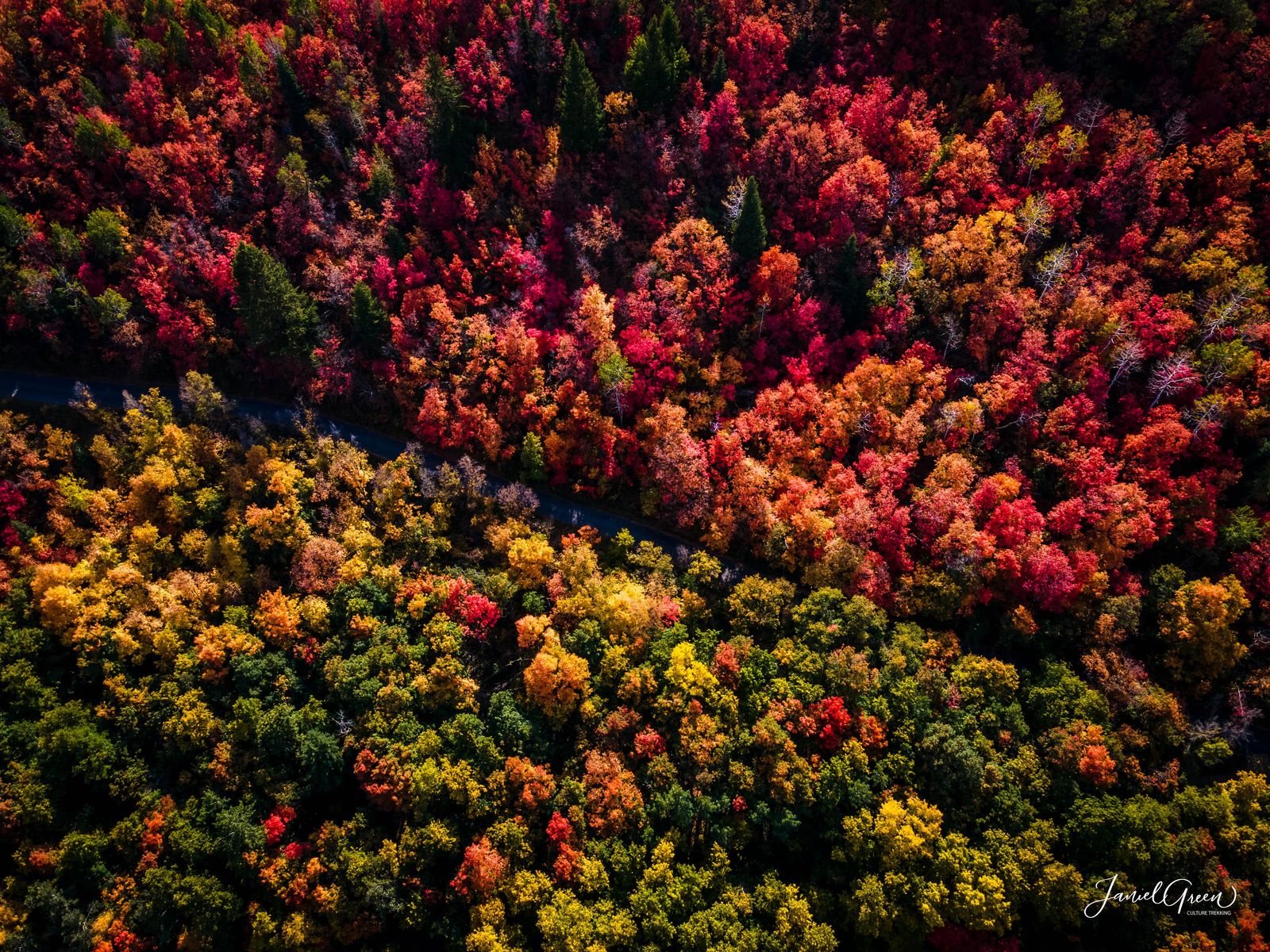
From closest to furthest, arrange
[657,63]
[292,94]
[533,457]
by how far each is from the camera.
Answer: [533,457] → [657,63] → [292,94]

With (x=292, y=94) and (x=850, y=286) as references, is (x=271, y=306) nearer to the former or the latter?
(x=292, y=94)

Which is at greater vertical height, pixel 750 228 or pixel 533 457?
pixel 750 228

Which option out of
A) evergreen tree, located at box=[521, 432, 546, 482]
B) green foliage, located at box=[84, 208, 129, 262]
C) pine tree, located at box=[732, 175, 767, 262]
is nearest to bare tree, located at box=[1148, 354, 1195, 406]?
pine tree, located at box=[732, 175, 767, 262]

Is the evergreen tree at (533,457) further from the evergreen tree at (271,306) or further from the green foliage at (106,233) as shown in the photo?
the green foliage at (106,233)

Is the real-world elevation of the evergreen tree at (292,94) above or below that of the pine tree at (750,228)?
above

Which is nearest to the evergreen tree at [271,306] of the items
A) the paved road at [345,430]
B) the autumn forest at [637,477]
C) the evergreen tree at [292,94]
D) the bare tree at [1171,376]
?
the autumn forest at [637,477]

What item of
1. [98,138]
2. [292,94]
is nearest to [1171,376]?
[292,94]

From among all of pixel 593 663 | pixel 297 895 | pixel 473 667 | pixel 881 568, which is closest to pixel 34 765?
pixel 297 895
